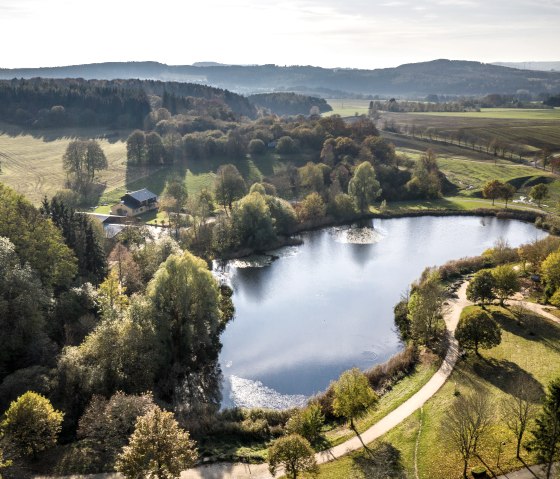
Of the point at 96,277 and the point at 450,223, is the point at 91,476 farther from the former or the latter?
the point at 450,223

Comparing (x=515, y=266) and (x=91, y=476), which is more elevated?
(x=515, y=266)

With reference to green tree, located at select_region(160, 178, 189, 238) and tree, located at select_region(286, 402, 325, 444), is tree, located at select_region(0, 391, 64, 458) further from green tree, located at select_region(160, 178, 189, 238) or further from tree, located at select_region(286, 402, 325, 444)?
green tree, located at select_region(160, 178, 189, 238)

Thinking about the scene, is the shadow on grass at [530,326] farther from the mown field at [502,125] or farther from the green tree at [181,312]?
the mown field at [502,125]

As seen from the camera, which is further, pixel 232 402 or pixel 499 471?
pixel 232 402

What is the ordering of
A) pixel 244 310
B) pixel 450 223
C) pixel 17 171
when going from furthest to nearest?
pixel 17 171 → pixel 450 223 → pixel 244 310

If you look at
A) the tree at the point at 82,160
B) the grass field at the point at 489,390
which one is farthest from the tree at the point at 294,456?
the tree at the point at 82,160

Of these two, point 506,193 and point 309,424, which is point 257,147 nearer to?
point 506,193

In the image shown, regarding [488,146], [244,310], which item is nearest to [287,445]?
[244,310]
